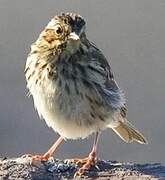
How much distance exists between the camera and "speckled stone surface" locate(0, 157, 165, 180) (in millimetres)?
6660

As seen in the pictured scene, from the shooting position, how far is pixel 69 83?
736cm

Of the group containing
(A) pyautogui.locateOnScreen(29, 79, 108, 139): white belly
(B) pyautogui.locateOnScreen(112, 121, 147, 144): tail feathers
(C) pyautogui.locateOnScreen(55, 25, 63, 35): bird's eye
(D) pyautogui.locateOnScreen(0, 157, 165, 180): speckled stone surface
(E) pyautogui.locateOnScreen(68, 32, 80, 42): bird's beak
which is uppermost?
(C) pyautogui.locateOnScreen(55, 25, 63, 35): bird's eye

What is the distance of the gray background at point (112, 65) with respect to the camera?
38.6 feet

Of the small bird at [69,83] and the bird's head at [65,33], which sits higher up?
the bird's head at [65,33]

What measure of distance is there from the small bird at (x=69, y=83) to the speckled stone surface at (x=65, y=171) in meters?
0.27

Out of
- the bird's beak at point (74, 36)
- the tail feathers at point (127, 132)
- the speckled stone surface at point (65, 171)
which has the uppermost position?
the bird's beak at point (74, 36)

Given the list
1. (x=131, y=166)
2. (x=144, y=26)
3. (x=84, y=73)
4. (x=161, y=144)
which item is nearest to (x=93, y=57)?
(x=84, y=73)

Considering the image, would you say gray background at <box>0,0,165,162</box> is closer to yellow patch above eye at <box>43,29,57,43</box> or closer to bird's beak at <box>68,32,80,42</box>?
yellow patch above eye at <box>43,29,57,43</box>

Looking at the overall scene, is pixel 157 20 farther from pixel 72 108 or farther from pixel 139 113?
pixel 72 108

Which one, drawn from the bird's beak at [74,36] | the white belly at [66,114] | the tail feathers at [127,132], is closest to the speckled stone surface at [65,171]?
the white belly at [66,114]

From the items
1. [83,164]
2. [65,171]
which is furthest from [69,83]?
[65,171]

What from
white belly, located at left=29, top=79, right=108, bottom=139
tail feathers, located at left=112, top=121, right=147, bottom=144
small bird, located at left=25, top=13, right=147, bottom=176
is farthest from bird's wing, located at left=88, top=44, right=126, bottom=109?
tail feathers, located at left=112, top=121, right=147, bottom=144

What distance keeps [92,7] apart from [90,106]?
19.3 feet

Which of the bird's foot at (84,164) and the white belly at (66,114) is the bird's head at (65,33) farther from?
the bird's foot at (84,164)
